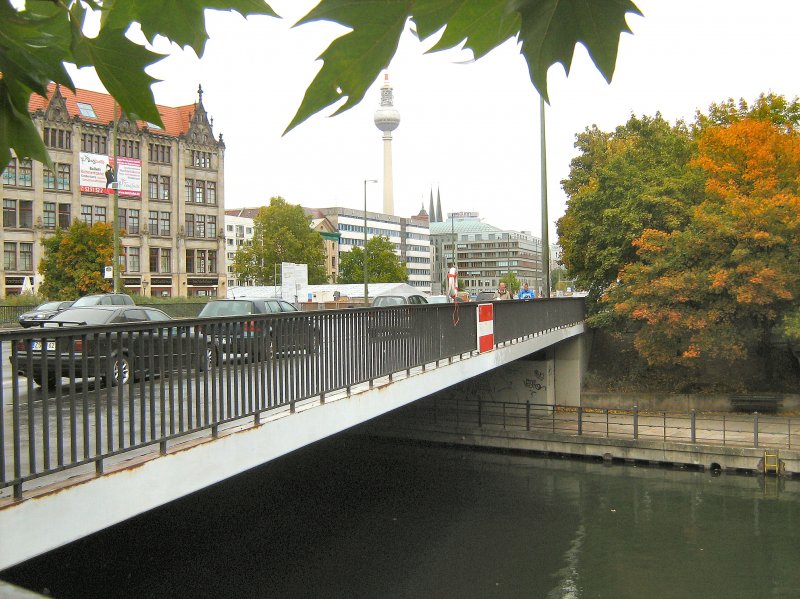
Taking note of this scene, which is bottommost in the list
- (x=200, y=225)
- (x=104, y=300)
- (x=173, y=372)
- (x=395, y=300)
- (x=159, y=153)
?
(x=173, y=372)

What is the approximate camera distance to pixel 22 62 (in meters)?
1.80

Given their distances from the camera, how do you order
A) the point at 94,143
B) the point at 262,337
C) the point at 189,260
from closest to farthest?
the point at 262,337 < the point at 94,143 < the point at 189,260

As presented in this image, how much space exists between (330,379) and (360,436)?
22.5 metres

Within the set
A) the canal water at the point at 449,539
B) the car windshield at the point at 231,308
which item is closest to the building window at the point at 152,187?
the canal water at the point at 449,539

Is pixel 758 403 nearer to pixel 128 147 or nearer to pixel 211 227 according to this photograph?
pixel 128 147

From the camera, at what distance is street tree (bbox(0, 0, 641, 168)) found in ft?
3.95

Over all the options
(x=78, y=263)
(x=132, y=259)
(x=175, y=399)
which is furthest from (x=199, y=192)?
(x=175, y=399)

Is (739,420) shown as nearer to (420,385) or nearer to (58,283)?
(420,385)

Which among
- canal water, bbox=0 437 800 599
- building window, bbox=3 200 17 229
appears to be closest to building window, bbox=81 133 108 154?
building window, bbox=3 200 17 229

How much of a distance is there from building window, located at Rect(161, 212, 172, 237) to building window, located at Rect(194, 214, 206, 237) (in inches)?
112

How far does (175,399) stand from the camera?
10078 millimetres

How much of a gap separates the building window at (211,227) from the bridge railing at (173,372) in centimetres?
6216

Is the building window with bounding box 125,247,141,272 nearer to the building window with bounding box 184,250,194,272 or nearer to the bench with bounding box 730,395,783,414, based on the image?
the building window with bounding box 184,250,194,272

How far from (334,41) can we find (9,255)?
217ft
